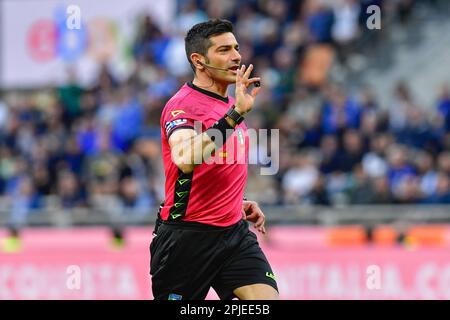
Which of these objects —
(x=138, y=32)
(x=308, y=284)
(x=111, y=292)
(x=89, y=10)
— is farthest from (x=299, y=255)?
(x=89, y=10)

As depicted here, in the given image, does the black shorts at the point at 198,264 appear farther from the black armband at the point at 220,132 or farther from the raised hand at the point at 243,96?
the raised hand at the point at 243,96

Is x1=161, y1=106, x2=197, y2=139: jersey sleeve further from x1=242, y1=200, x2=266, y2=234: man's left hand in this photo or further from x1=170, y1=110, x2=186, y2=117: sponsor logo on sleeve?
x1=242, y1=200, x2=266, y2=234: man's left hand

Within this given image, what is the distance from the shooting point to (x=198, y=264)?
24.0 feet

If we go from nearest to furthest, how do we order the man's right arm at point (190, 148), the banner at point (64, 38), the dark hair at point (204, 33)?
the man's right arm at point (190, 148), the dark hair at point (204, 33), the banner at point (64, 38)

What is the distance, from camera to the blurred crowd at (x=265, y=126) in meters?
15.5

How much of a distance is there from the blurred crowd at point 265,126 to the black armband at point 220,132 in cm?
823

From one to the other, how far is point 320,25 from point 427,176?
170 inches

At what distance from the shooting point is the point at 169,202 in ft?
24.2

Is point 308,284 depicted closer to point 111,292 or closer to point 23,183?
point 111,292

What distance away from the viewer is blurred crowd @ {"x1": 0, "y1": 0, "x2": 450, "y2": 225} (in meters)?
15.5

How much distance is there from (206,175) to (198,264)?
2.03ft

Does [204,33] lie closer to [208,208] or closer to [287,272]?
[208,208]

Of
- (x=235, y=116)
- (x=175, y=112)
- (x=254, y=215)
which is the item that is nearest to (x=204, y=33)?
(x=175, y=112)


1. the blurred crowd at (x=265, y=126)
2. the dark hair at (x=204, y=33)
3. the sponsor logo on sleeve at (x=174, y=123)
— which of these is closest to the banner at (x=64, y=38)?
the blurred crowd at (x=265, y=126)
